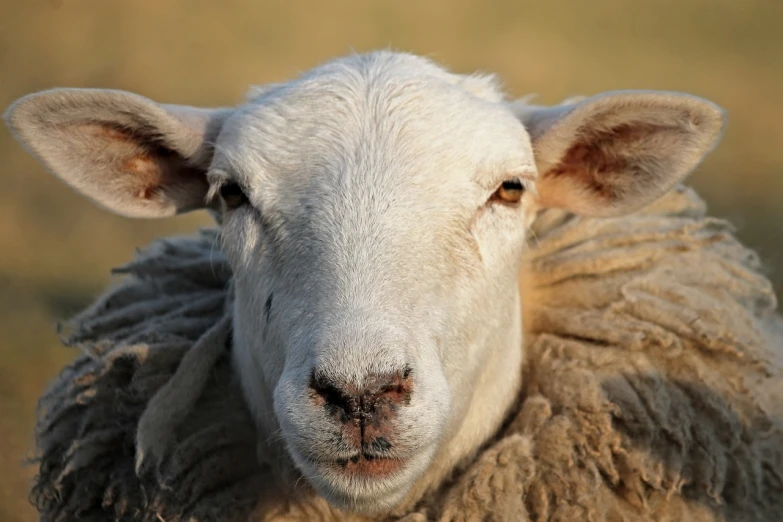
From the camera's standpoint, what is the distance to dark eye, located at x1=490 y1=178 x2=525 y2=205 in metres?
3.07

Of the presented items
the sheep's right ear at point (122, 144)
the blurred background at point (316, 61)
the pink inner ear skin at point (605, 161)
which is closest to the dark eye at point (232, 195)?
the sheep's right ear at point (122, 144)

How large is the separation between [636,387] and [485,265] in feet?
2.33

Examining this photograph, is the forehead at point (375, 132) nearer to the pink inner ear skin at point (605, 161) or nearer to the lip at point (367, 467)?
the pink inner ear skin at point (605, 161)

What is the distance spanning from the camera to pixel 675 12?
16.1 metres

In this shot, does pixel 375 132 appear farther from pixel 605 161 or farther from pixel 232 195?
pixel 605 161

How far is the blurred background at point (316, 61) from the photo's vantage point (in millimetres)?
8812

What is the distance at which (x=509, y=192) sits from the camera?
3.09 metres

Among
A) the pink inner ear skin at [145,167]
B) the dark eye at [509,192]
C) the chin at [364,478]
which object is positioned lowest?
the chin at [364,478]

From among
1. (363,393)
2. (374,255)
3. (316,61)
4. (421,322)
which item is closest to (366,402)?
(363,393)

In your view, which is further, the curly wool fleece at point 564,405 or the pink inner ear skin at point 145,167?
the pink inner ear skin at point 145,167

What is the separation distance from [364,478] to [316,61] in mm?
10379

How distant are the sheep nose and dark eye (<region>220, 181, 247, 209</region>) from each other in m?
0.87

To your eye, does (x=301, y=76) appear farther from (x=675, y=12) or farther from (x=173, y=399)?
(x=675, y=12)

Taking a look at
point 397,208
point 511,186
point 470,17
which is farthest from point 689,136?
point 470,17
